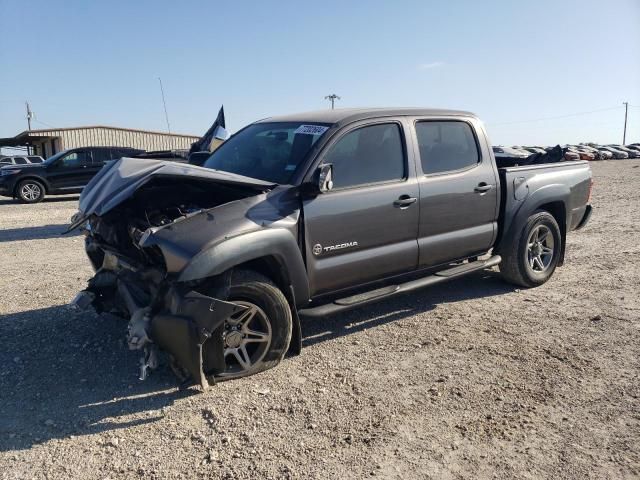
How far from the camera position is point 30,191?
1675cm

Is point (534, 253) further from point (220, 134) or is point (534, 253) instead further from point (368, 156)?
point (220, 134)

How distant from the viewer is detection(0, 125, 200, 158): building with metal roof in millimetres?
36281

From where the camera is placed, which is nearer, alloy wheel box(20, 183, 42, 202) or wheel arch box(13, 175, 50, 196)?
wheel arch box(13, 175, 50, 196)

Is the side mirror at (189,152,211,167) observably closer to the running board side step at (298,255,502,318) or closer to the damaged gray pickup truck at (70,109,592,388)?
the damaged gray pickup truck at (70,109,592,388)

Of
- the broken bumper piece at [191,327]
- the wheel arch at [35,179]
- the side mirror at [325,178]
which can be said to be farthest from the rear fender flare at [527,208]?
the wheel arch at [35,179]

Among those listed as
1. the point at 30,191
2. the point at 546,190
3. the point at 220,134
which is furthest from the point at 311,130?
the point at 30,191

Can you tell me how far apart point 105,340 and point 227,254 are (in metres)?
1.77

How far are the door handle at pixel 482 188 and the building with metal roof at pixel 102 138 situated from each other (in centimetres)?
3344

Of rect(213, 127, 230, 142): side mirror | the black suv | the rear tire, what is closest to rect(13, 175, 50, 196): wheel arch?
the black suv

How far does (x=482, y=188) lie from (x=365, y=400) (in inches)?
107

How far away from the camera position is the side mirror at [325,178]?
13.0 ft

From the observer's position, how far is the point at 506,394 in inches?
146

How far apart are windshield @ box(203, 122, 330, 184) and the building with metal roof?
32.6 meters

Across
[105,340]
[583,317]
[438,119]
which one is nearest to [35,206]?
[105,340]
